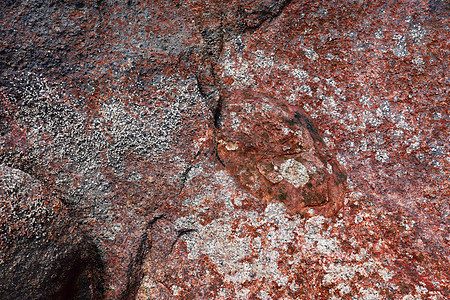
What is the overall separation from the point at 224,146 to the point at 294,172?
0.82 feet

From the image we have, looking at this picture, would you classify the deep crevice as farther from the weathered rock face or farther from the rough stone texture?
the weathered rock face

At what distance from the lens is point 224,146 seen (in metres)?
1.19

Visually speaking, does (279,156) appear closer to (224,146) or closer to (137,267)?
(224,146)

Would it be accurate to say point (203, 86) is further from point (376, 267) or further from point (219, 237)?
point (376, 267)

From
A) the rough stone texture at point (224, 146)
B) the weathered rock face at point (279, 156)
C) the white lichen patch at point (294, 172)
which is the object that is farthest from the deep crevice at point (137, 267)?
the white lichen patch at point (294, 172)

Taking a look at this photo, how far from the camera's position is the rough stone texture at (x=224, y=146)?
1087 mm

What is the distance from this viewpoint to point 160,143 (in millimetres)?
1180

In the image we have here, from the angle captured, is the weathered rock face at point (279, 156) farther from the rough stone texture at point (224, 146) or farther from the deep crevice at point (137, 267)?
the deep crevice at point (137, 267)

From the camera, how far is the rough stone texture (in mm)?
1087

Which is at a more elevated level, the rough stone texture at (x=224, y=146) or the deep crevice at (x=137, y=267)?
the rough stone texture at (x=224, y=146)

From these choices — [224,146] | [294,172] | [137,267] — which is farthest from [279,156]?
[137,267]

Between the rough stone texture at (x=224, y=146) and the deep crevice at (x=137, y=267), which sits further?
the deep crevice at (x=137, y=267)

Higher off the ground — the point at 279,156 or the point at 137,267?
the point at 279,156

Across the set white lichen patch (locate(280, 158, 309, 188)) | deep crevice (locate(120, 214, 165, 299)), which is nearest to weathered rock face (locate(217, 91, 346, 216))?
white lichen patch (locate(280, 158, 309, 188))
